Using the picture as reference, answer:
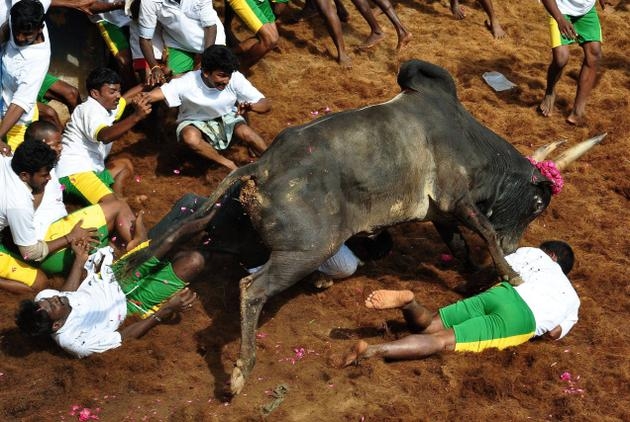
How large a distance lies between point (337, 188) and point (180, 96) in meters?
2.30

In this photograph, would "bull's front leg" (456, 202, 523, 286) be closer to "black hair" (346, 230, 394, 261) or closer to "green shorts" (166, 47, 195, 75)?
"black hair" (346, 230, 394, 261)

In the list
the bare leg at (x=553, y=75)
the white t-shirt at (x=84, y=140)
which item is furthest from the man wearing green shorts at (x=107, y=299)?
the bare leg at (x=553, y=75)

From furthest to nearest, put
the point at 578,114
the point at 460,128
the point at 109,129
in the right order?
the point at 578,114
the point at 109,129
the point at 460,128

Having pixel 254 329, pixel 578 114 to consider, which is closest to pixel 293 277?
pixel 254 329

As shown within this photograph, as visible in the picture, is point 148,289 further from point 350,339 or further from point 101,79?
point 101,79

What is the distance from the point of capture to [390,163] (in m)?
6.87

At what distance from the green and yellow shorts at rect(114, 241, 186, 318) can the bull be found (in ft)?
0.47

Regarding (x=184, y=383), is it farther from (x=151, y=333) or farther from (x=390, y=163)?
(x=390, y=163)

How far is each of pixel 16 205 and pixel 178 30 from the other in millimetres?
2798

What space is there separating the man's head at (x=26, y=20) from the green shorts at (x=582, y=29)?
5.14 m

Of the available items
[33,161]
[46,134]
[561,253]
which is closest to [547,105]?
[561,253]

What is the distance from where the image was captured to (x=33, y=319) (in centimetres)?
604

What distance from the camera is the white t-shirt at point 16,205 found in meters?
6.75

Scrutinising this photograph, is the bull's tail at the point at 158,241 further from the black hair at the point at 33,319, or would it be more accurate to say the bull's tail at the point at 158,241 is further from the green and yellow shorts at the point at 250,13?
the green and yellow shorts at the point at 250,13
